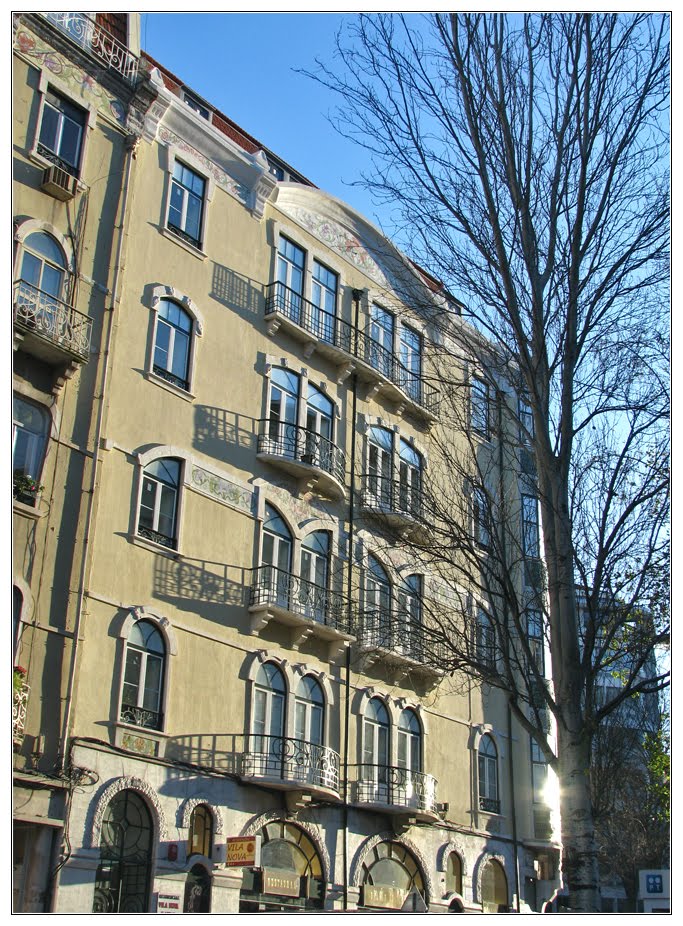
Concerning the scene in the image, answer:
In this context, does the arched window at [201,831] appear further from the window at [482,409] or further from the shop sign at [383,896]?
the window at [482,409]

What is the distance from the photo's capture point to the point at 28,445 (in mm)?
18344

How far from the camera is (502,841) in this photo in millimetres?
28734

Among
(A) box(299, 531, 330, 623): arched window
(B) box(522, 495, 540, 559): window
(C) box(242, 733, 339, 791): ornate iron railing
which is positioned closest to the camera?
(B) box(522, 495, 540, 559): window

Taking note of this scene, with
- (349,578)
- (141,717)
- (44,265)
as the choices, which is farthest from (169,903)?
(44,265)

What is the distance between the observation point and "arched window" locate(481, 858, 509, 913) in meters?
27.7

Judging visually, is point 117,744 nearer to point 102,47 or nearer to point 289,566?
point 289,566

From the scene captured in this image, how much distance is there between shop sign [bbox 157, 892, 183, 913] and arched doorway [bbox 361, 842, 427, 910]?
606 centimetres

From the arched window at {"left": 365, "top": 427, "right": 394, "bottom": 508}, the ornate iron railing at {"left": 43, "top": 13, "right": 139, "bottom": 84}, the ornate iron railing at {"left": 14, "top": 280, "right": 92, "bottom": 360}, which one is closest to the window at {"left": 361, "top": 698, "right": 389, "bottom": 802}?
the arched window at {"left": 365, "top": 427, "right": 394, "bottom": 508}

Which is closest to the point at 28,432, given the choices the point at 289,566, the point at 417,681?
the point at 289,566

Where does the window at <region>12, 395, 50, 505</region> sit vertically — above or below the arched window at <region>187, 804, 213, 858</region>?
above

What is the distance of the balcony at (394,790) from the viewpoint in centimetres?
2381

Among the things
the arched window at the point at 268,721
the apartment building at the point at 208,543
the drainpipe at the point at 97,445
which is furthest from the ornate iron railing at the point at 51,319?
the arched window at the point at 268,721

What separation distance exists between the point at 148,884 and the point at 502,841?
13.5 metres

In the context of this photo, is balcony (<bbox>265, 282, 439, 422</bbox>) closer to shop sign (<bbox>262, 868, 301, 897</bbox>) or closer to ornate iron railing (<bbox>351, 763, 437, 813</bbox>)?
ornate iron railing (<bbox>351, 763, 437, 813</bbox>)
